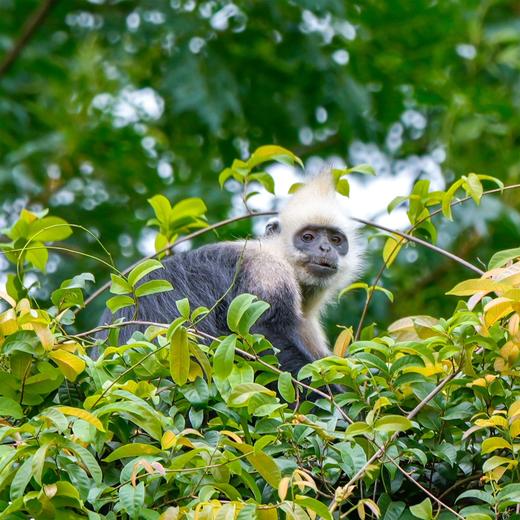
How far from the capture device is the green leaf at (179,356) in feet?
9.69

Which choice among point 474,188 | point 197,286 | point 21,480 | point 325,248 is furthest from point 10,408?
point 325,248

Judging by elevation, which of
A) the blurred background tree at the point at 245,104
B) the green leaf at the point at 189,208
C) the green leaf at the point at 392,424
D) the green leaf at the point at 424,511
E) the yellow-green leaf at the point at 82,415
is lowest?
the blurred background tree at the point at 245,104

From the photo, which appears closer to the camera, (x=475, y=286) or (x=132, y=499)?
(x=132, y=499)

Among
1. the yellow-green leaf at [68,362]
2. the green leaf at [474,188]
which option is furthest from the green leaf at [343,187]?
the yellow-green leaf at [68,362]

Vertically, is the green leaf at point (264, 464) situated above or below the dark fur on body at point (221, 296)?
above

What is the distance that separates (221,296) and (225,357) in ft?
7.25

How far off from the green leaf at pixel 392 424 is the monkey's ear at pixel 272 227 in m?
3.26

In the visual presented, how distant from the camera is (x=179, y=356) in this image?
2.97m

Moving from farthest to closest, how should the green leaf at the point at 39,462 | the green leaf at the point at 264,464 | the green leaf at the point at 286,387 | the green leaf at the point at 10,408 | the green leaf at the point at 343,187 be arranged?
the green leaf at the point at 343,187 < the green leaf at the point at 286,387 < the green leaf at the point at 10,408 < the green leaf at the point at 264,464 < the green leaf at the point at 39,462

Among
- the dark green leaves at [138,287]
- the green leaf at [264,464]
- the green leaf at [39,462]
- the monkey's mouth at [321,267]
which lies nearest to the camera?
the green leaf at [39,462]

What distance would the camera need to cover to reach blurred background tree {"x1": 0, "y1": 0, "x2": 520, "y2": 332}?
8992 millimetres

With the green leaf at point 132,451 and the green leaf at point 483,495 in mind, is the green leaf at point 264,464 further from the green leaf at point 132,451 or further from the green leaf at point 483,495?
the green leaf at point 483,495

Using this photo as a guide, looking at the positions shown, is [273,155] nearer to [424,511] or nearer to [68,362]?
[68,362]

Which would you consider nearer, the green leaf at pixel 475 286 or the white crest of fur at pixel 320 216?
the green leaf at pixel 475 286
